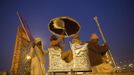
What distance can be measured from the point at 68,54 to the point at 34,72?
5.05ft

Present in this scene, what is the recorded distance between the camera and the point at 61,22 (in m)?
6.88

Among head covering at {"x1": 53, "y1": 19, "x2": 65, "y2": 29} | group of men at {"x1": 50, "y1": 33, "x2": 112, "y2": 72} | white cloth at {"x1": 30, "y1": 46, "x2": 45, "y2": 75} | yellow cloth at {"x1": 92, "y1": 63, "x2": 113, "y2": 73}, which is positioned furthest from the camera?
white cloth at {"x1": 30, "y1": 46, "x2": 45, "y2": 75}

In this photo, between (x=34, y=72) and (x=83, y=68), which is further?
(x=34, y=72)

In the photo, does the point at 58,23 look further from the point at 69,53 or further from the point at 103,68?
the point at 103,68

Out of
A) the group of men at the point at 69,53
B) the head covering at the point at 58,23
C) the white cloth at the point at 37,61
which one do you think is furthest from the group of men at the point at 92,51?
the white cloth at the point at 37,61

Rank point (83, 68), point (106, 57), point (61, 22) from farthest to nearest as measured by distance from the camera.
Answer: point (106, 57), point (61, 22), point (83, 68)

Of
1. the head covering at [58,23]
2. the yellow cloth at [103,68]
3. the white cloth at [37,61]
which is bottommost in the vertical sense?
the yellow cloth at [103,68]

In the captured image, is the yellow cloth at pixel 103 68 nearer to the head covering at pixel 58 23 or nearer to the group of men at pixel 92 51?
the group of men at pixel 92 51

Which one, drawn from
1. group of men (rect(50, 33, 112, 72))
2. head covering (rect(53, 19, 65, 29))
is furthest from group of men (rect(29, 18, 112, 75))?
head covering (rect(53, 19, 65, 29))

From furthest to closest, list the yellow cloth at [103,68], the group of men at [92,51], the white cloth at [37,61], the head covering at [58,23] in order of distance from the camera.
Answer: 1. the white cloth at [37,61]
2. the head covering at [58,23]
3. the yellow cloth at [103,68]
4. the group of men at [92,51]

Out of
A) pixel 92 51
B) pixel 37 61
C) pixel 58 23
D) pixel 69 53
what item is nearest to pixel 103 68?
pixel 92 51

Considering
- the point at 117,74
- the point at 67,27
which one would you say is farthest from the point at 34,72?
the point at 117,74

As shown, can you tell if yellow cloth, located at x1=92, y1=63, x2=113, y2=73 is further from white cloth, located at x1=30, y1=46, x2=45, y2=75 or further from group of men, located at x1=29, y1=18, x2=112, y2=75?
white cloth, located at x1=30, y1=46, x2=45, y2=75

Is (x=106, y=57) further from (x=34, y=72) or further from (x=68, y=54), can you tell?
(x=34, y=72)
